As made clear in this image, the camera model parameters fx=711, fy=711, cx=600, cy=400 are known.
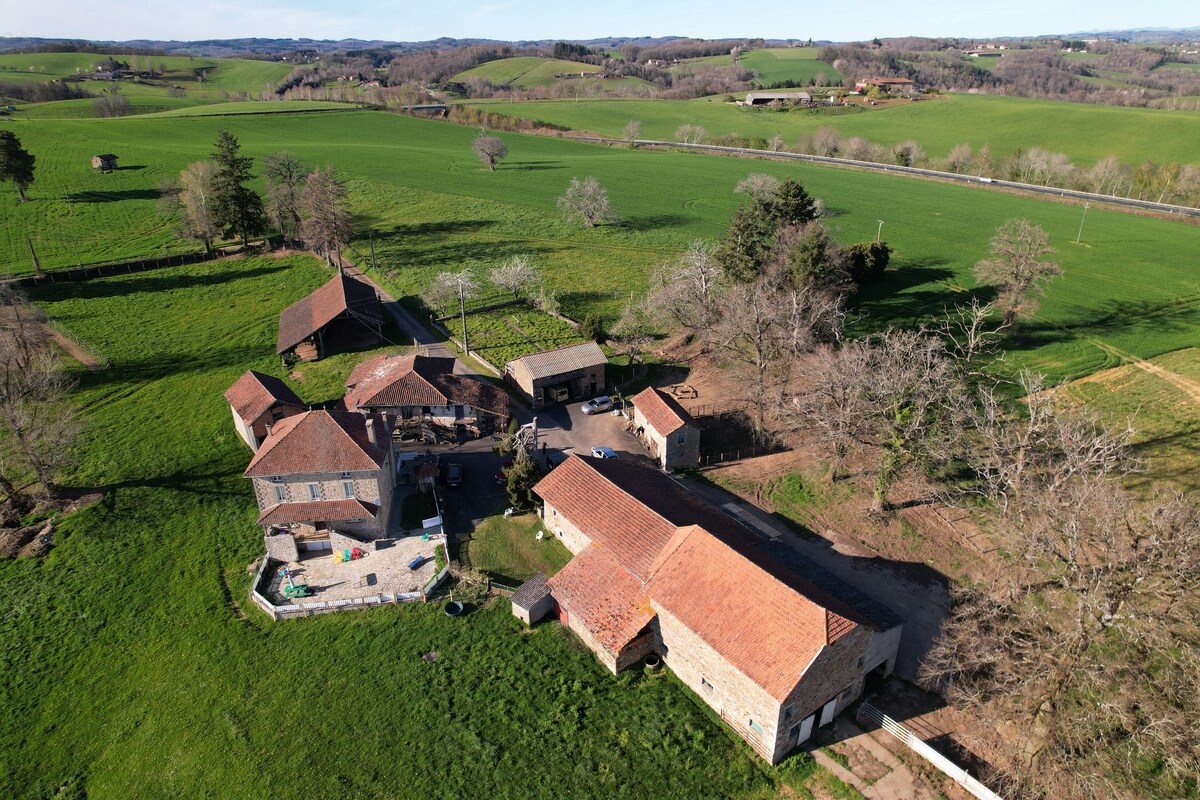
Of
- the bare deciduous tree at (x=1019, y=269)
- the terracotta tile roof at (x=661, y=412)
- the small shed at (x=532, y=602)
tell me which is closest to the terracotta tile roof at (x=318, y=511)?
the small shed at (x=532, y=602)

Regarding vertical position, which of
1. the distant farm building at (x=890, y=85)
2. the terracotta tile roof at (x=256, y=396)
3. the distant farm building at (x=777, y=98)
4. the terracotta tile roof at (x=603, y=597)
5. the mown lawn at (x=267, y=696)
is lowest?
the mown lawn at (x=267, y=696)

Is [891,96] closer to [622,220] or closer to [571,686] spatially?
[622,220]

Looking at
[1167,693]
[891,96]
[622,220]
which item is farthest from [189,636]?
[891,96]

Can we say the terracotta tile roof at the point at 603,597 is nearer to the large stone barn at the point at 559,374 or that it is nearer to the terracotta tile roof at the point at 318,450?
the terracotta tile roof at the point at 318,450

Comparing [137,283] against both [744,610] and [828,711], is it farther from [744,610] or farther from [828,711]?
[828,711]

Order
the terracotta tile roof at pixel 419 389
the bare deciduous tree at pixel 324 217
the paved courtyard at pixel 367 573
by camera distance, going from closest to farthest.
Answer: the paved courtyard at pixel 367 573 → the terracotta tile roof at pixel 419 389 → the bare deciduous tree at pixel 324 217

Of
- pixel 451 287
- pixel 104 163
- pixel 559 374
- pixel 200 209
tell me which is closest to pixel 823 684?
pixel 559 374
